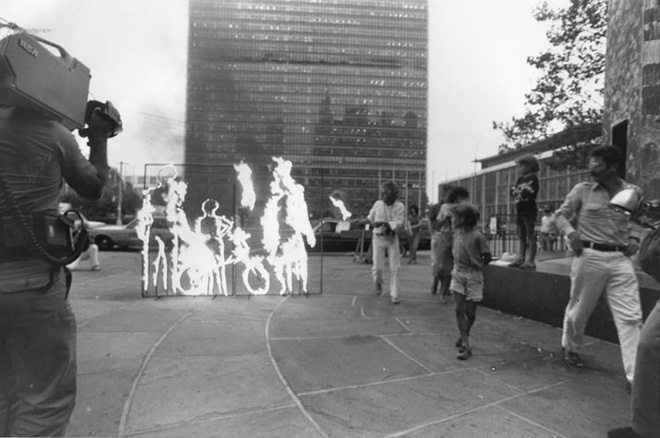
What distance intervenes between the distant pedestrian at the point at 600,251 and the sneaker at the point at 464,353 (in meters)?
0.80

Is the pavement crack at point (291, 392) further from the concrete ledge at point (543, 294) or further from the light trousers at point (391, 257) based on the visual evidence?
the concrete ledge at point (543, 294)

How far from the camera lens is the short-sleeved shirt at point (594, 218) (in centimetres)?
368

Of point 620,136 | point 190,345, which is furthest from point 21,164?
point 620,136

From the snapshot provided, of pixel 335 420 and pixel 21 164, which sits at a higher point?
pixel 21 164

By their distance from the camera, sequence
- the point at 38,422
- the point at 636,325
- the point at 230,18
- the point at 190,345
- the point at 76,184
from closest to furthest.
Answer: the point at 38,422, the point at 76,184, the point at 636,325, the point at 190,345, the point at 230,18

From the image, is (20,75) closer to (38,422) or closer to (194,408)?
(38,422)

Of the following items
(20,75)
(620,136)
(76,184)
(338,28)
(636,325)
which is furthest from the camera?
(338,28)

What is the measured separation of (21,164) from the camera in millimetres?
1798

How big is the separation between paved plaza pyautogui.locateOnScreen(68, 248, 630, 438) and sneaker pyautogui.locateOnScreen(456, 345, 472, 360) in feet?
0.18

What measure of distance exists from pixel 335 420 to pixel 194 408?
0.90m

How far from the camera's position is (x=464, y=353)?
13.5 ft

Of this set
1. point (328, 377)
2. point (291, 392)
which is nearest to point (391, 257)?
point (328, 377)

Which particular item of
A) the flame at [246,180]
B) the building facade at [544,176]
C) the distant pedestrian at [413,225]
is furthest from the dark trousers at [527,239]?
the distant pedestrian at [413,225]

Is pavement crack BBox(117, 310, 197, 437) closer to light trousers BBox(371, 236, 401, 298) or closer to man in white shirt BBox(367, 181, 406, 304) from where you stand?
light trousers BBox(371, 236, 401, 298)
